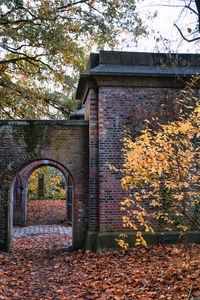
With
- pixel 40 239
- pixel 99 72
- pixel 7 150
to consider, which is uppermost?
pixel 99 72

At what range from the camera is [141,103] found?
8352 mm

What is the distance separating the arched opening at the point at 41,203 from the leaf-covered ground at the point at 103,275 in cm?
307

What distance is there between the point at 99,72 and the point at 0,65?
6.77m

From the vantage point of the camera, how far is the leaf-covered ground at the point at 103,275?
495 cm

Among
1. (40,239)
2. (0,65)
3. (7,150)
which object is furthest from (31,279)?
(0,65)

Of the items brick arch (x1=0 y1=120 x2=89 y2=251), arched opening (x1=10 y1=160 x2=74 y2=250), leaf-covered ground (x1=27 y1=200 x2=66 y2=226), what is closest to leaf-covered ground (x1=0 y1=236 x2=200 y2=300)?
brick arch (x1=0 y1=120 x2=89 y2=251)

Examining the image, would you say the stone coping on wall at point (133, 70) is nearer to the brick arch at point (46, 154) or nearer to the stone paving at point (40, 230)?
the brick arch at point (46, 154)

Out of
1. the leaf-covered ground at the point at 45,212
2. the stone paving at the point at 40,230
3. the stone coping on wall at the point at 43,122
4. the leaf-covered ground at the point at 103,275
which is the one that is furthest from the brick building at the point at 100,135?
the leaf-covered ground at the point at 45,212

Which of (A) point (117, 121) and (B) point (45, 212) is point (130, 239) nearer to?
(A) point (117, 121)

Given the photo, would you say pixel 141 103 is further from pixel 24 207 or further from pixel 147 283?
pixel 24 207

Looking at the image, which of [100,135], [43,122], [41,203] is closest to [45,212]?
[41,203]

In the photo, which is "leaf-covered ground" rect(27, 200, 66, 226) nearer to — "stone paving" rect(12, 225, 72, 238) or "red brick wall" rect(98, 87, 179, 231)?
"stone paving" rect(12, 225, 72, 238)

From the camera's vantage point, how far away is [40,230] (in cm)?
1382

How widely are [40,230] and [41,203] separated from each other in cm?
712
